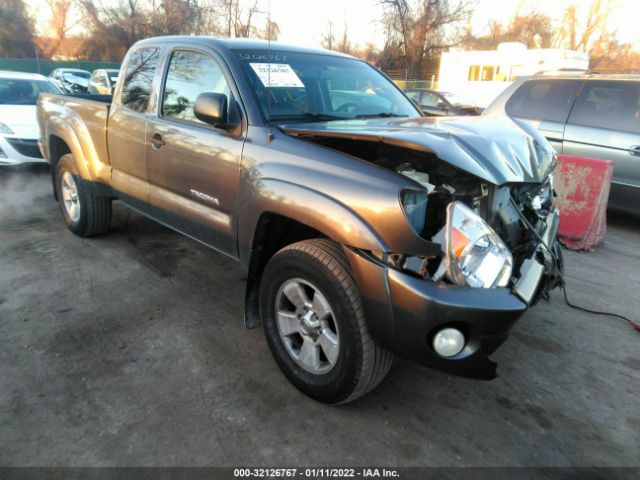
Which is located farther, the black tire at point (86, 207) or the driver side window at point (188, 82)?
the black tire at point (86, 207)

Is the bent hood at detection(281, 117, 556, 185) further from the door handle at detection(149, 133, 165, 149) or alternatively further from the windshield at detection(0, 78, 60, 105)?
the windshield at detection(0, 78, 60, 105)

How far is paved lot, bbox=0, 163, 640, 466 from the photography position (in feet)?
7.11

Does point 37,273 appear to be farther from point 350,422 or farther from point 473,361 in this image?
point 473,361

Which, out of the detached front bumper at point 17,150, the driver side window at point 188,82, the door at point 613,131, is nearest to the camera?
the driver side window at point 188,82

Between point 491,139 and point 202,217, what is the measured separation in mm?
1901

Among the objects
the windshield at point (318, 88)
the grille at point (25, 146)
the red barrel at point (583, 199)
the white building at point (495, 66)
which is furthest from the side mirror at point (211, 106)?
the white building at point (495, 66)

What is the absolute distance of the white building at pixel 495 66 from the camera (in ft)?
61.6

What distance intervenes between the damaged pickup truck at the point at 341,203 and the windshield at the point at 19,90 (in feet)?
17.2

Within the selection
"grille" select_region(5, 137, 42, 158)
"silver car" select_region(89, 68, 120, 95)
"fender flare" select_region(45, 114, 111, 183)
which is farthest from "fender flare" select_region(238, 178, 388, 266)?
"silver car" select_region(89, 68, 120, 95)

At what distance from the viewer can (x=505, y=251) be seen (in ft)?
6.81

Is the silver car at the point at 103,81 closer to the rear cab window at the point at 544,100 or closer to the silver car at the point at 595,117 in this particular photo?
the rear cab window at the point at 544,100

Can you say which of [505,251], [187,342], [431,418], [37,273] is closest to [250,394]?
[187,342]

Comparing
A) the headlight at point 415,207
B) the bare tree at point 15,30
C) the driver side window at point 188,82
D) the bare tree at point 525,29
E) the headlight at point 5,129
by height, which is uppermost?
the bare tree at point 525,29

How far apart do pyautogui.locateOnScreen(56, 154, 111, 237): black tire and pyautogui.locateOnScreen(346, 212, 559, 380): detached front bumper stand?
11.2 feet
